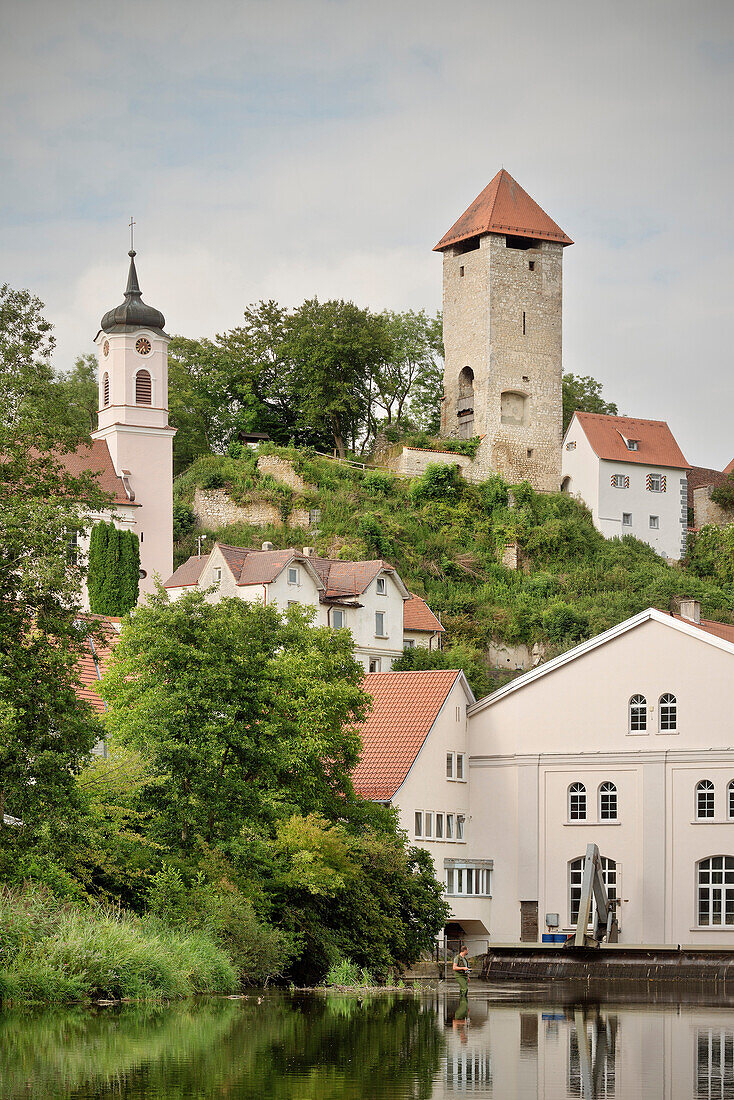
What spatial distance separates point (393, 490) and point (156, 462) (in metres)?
11.9

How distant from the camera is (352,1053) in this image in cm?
1994

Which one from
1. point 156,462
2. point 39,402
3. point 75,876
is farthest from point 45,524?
point 156,462

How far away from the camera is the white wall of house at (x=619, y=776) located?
4888 cm

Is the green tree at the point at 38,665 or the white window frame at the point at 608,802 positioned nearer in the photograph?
the green tree at the point at 38,665

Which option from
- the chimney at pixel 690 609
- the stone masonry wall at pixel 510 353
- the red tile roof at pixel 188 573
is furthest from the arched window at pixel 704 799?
the stone masonry wall at pixel 510 353

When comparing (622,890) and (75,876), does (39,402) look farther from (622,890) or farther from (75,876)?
(622,890)

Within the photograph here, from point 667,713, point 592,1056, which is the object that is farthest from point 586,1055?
point 667,713

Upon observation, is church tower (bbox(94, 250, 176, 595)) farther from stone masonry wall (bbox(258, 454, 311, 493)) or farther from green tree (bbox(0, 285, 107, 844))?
green tree (bbox(0, 285, 107, 844))

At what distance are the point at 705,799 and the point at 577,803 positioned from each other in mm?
4077

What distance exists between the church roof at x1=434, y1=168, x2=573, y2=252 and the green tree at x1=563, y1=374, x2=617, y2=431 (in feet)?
32.5

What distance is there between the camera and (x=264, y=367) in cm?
8856

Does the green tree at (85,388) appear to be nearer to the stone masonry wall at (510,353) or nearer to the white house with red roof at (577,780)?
the stone masonry wall at (510,353)

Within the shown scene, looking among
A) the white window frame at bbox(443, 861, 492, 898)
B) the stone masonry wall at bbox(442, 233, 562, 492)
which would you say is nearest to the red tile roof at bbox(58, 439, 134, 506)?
the stone masonry wall at bbox(442, 233, 562, 492)

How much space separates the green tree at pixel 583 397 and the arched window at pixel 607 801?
4858cm
